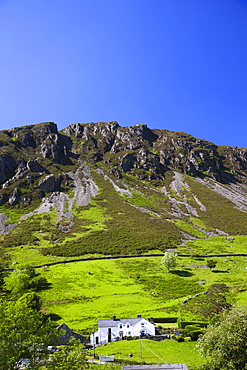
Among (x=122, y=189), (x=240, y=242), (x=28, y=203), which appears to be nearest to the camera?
(x=240, y=242)

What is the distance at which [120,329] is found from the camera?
4628 cm

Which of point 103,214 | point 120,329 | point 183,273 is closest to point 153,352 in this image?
point 120,329

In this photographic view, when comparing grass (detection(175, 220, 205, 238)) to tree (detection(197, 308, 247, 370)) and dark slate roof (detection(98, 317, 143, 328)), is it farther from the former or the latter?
tree (detection(197, 308, 247, 370))

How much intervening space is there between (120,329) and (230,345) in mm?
28508

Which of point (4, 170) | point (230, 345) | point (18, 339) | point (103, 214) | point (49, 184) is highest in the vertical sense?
point (4, 170)

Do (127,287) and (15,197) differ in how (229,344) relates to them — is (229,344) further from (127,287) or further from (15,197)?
(15,197)

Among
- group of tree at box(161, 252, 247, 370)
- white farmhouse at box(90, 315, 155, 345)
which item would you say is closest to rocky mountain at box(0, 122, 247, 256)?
white farmhouse at box(90, 315, 155, 345)

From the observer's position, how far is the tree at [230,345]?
22.7m

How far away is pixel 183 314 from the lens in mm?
55188

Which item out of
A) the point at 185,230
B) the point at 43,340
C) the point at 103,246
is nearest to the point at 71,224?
the point at 103,246

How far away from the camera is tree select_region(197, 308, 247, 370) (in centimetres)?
2269

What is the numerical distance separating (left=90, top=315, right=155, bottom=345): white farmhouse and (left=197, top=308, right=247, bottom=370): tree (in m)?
22.4

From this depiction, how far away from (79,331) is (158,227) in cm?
8959

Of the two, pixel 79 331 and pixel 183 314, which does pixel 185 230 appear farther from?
pixel 79 331
